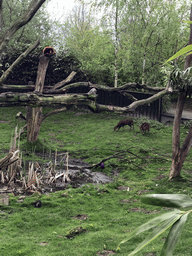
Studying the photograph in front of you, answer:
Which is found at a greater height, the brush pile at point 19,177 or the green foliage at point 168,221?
the green foliage at point 168,221

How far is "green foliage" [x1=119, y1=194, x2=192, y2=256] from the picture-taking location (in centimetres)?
67

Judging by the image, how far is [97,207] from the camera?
217 inches

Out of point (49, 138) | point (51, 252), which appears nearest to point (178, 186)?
point (51, 252)

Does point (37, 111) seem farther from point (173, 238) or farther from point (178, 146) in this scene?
point (173, 238)

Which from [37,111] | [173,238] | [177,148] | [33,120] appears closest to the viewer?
[173,238]

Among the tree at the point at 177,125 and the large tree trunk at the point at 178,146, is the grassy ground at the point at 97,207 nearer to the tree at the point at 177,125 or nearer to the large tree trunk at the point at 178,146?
the large tree trunk at the point at 178,146

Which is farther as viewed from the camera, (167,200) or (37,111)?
(37,111)

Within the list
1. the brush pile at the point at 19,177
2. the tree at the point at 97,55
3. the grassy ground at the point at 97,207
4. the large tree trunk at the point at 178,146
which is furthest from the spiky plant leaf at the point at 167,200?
the tree at the point at 97,55

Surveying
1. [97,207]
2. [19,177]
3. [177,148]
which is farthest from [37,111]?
[177,148]

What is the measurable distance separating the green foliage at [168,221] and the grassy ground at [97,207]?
3.16 m

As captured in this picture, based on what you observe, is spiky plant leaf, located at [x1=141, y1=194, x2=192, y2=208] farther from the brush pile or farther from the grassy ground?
the brush pile

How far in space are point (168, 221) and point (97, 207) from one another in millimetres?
4999

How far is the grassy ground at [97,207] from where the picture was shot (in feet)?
13.0

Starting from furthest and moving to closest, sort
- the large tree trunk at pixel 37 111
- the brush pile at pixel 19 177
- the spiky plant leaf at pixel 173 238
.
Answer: the large tree trunk at pixel 37 111 → the brush pile at pixel 19 177 → the spiky plant leaf at pixel 173 238
